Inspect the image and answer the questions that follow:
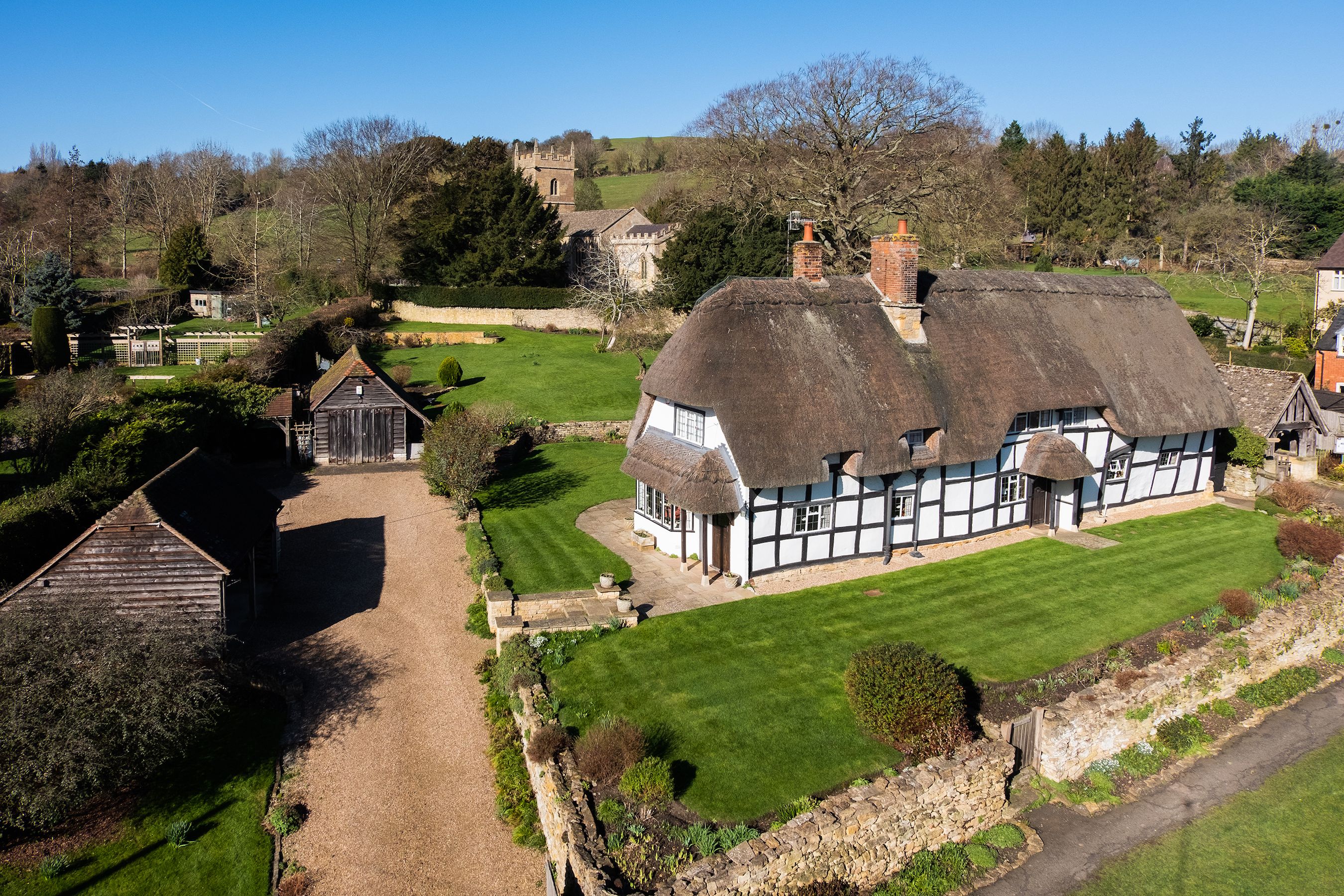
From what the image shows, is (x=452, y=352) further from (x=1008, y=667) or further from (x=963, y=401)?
(x=1008, y=667)

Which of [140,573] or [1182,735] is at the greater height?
[140,573]

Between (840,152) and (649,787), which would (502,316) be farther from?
(649,787)

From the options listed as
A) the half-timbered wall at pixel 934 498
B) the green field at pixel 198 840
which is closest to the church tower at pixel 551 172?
the half-timbered wall at pixel 934 498

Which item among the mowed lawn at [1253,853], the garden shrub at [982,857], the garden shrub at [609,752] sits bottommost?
the mowed lawn at [1253,853]

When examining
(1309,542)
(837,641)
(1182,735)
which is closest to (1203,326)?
(1309,542)

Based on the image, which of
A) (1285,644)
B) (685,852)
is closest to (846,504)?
(1285,644)

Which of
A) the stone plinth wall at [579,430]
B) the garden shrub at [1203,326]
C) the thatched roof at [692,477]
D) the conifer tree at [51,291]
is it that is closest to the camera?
the thatched roof at [692,477]

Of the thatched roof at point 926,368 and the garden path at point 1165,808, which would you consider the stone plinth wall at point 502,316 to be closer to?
the thatched roof at point 926,368

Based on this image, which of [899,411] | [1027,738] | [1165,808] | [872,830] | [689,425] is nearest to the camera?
[872,830]
